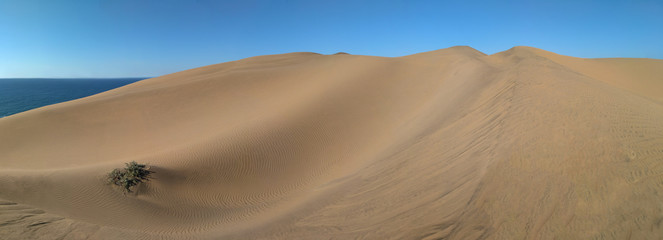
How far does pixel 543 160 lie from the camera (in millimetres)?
4324

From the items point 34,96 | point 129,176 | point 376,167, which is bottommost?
point 129,176

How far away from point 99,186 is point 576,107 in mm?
10180

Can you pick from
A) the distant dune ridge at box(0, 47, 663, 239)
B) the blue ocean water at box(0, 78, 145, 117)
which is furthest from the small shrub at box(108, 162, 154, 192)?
the blue ocean water at box(0, 78, 145, 117)

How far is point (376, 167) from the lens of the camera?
6.50 meters

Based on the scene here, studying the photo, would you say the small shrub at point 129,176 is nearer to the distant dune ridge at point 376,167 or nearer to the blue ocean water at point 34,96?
the distant dune ridge at point 376,167

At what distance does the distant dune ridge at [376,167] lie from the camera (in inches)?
141

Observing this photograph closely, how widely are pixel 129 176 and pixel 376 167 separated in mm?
5737

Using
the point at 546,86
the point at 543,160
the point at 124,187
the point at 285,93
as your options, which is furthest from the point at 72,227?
the point at 285,93

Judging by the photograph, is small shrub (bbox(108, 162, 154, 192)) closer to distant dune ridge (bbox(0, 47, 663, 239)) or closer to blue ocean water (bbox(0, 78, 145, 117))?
distant dune ridge (bbox(0, 47, 663, 239))

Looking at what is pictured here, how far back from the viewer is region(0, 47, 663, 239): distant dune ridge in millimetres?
3586

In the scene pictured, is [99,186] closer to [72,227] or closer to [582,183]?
[72,227]

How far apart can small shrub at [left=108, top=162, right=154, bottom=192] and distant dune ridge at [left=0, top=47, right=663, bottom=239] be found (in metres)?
0.22

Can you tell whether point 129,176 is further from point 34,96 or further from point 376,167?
point 34,96

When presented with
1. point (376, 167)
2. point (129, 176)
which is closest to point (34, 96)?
point (129, 176)
